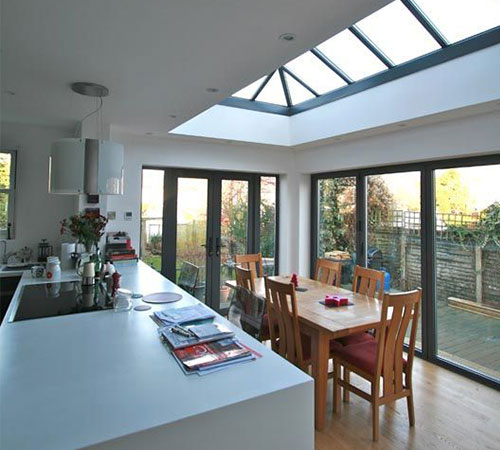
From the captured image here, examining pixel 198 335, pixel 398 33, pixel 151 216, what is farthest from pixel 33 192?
pixel 398 33

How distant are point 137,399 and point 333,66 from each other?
13.1 feet

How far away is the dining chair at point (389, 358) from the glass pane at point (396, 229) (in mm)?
1515

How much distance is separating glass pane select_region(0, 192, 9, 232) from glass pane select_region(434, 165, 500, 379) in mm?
4799

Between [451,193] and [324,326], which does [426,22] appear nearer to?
[451,193]

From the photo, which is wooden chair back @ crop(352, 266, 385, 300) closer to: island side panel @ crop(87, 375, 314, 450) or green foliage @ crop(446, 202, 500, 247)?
green foliage @ crop(446, 202, 500, 247)

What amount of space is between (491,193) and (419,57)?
1.48m

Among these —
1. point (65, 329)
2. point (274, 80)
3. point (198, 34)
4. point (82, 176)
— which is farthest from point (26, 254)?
point (274, 80)

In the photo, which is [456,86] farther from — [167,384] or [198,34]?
[167,384]

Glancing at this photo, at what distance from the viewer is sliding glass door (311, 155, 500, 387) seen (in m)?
3.26

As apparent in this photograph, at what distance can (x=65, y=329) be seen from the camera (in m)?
1.68

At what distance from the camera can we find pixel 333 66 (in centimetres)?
397

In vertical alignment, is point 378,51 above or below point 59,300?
above

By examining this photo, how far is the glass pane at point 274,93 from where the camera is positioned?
4.62 metres

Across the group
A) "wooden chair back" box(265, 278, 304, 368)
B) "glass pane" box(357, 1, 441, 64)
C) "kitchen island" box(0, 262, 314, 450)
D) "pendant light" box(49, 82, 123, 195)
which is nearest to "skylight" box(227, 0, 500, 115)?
"glass pane" box(357, 1, 441, 64)
